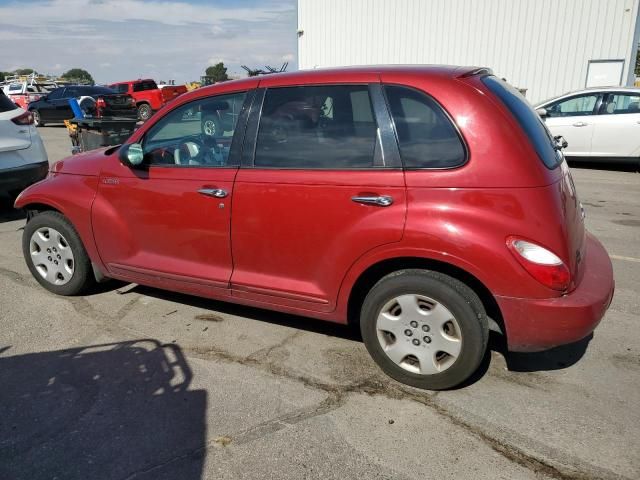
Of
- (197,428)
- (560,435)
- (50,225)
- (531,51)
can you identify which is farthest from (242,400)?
(531,51)

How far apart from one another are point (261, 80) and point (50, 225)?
215cm

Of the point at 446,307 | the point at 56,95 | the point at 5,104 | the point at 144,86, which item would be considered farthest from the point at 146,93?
the point at 446,307

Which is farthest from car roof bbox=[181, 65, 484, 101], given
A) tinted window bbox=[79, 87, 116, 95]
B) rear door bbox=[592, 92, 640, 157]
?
tinted window bbox=[79, 87, 116, 95]

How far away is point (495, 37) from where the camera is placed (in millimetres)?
18500

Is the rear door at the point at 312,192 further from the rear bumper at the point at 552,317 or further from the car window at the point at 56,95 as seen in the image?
the car window at the point at 56,95

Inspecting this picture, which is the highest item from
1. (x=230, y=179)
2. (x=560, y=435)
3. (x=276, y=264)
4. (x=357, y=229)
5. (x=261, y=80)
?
(x=261, y=80)

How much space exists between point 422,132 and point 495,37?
58.6 feet

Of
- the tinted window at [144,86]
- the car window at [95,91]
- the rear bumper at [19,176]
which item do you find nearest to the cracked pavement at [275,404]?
the rear bumper at [19,176]

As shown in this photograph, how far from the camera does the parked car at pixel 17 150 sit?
635 cm

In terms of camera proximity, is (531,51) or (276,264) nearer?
(276,264)

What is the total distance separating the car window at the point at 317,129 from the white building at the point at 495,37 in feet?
56.1

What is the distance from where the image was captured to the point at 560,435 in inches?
103

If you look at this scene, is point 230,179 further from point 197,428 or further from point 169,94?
point 169,94

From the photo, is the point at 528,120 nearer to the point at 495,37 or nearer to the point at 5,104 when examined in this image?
the point at 5,104
